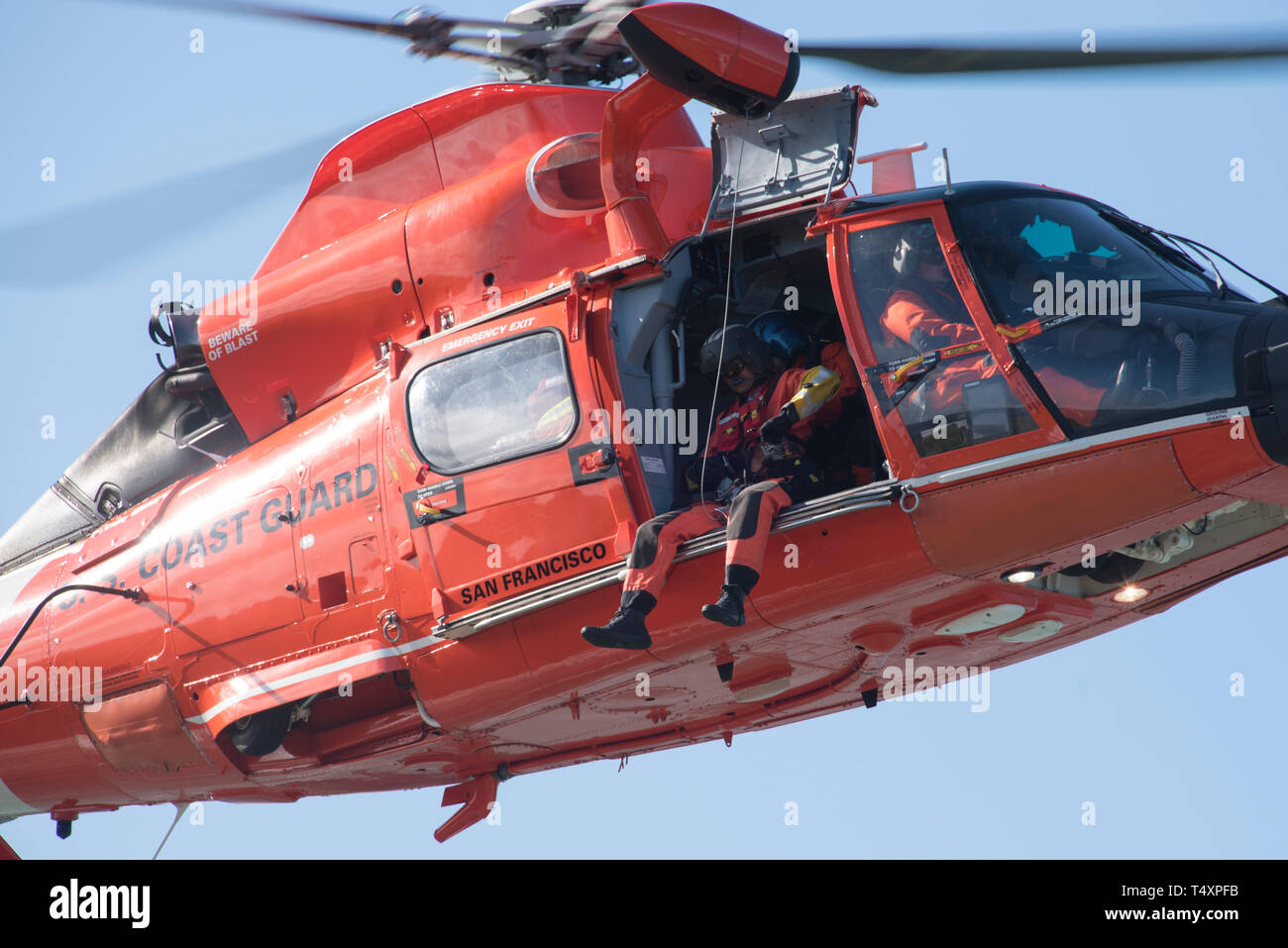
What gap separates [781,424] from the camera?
26.5 ft

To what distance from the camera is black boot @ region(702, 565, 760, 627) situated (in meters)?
7.52

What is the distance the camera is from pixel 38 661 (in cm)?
1072

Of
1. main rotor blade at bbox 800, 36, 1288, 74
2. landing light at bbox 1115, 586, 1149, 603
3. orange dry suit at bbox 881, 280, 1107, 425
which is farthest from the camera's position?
landing light at bbox 1115, 586, 1149, 603

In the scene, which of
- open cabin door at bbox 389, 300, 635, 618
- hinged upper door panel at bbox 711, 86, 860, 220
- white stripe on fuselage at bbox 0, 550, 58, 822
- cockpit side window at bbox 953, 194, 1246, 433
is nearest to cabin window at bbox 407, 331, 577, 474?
open cabin door at bbox 389, 300, 635, 618

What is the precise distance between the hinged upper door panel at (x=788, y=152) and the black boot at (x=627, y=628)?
2.34 metres

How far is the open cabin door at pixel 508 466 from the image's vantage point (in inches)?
334

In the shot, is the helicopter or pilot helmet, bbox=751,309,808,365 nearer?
the helicopter

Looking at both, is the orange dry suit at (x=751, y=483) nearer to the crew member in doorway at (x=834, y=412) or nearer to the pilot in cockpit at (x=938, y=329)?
the crew member in doorway at (x=834, y=412)

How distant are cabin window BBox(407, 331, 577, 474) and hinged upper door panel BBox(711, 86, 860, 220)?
4.39 feet

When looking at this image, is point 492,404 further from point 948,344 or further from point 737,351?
point 948,344

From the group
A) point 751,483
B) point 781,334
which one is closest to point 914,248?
point 781,334

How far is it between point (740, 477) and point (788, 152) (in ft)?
6.28

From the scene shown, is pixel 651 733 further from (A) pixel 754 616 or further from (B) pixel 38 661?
(B) pixel 38 661

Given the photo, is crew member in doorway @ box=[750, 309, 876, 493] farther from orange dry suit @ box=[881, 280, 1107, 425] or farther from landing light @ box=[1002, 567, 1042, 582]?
landing light @ box=[1002, 567, 1042, 582]
